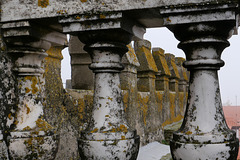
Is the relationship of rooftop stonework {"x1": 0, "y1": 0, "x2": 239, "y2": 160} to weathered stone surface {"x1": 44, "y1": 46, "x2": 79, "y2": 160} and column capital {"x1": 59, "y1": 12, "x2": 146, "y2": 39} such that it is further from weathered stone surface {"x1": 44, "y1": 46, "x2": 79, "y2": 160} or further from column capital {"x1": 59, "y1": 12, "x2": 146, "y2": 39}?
weathered stone surface {"x1": 44, "y1": 46, "x2": 79, "y2": 160}

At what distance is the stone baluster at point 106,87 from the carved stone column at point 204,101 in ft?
0.96

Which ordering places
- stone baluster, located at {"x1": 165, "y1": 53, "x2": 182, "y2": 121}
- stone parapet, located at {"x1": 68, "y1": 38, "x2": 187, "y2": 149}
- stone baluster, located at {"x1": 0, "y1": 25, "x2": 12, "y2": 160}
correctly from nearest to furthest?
stone baluster, located at {"x1": 0, "y1": 25, "x2": 12, "y2": 160} < stone parapet, located at {"x1": 68, "y1": 38, "x2": 187, "y2": 149} < stone baluster, located at {"x1": 165, "y1": 53, "x2": 182, "y2": 121}

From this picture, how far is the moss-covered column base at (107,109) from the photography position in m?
1.72

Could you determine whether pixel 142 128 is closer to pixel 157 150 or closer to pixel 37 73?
pixel 157 150

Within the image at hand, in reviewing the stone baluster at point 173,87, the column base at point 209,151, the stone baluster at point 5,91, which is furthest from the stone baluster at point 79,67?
the stone baluster at point 173,87

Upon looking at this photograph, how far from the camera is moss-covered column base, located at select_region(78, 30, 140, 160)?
1721mm

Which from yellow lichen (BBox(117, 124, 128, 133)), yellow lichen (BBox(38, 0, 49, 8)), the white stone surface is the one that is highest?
yellow lichen (BBox(38, 0, 49, 8))

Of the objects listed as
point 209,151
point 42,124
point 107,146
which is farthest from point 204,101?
point 42,124

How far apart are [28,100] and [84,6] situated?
2.53 feet

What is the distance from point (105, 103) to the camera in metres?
1.82

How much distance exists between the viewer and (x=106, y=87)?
1.83m

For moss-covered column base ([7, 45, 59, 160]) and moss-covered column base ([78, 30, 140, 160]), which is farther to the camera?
moss-covered column base ([7, 45, 59, 160])

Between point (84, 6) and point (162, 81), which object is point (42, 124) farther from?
point (162, 81)

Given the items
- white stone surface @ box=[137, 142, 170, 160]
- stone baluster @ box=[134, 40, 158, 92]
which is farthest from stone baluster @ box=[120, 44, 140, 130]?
stone baluster @ box=[134, 40, 158, 92]
